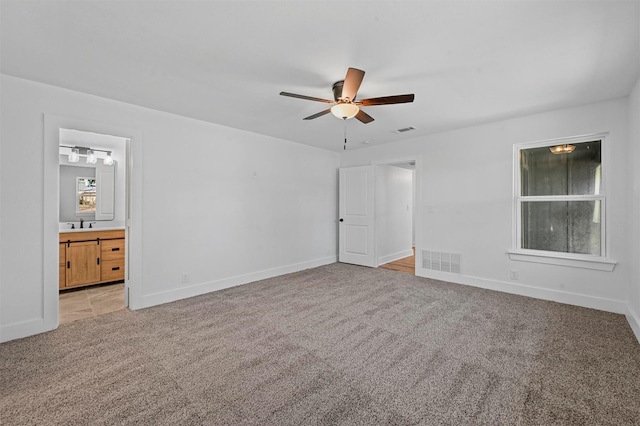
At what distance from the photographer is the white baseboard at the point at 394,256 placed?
19.4ft

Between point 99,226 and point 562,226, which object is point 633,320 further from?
point 99,226

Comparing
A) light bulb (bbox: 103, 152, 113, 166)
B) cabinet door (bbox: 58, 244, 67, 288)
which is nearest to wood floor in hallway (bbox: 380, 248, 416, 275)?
cabinet door (bbox: 58, 244, 67, 288)

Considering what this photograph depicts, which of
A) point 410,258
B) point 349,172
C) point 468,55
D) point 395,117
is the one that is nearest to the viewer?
point 468,55

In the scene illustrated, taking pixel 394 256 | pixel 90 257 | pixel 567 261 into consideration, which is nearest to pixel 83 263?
pixel 90 257

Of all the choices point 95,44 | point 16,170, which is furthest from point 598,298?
point 16,170

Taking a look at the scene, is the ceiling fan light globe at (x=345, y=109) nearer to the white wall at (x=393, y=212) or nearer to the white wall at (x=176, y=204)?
the white wall at (x=176, y=204)

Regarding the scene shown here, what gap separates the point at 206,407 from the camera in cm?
175

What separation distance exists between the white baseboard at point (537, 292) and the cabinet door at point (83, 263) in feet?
17.3

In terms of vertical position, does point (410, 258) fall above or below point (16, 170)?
below

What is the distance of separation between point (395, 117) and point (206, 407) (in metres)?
3.72

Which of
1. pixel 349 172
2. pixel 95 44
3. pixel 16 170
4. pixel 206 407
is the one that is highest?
pixel 95 44

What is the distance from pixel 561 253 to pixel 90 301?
628 centimetres

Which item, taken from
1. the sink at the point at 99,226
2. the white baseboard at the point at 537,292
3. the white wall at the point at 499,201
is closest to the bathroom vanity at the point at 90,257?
the sink at the point at 99,226

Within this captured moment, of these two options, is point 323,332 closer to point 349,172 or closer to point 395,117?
point 395,117
